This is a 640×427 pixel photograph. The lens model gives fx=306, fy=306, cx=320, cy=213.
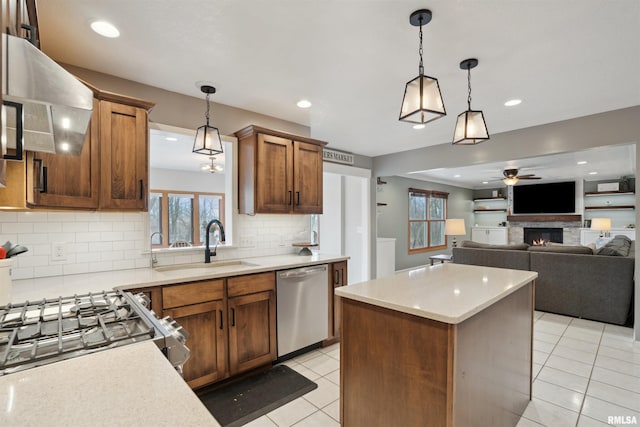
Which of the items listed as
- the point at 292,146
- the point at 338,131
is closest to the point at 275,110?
the point at 292,146

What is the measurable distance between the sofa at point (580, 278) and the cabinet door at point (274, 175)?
349 centimetres

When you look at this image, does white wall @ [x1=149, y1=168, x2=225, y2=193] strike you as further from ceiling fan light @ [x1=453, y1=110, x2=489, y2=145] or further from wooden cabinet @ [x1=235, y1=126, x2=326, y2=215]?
ceiling fan light @ [x1=453, y1=110, x2=489, y2=145]

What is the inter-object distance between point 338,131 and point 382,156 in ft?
5.55

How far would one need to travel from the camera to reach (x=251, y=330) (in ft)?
8.41

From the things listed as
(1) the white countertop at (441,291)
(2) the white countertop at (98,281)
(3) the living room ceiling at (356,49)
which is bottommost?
(2) the white countertop at (98,281)

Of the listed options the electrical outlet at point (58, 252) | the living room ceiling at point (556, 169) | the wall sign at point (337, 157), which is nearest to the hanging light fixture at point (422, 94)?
the electrical outlet at point (58, 252)

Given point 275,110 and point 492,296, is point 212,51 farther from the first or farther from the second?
point 492,296

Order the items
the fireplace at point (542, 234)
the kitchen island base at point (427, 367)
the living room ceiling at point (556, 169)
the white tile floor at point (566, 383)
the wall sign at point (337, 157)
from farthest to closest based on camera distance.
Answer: the fireplace at point (542, 234), the living room ceiling at point (556, 169), the wall sign at point (337, 157), the white tile floor at point (566, 383), the kitchen island base at point (427, 367)

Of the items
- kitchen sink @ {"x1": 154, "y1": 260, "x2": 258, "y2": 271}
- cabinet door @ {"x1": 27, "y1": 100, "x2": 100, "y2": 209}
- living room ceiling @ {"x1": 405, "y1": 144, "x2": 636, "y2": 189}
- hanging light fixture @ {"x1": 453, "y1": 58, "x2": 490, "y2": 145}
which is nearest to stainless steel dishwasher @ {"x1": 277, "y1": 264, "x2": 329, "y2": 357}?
kitchen sink @ {"x1": 154, "y1": 260, "x2": 258, "y2": 271}

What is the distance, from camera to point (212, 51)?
2.19 metres

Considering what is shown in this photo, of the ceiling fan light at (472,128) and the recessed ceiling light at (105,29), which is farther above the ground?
the recessed ceiling light at (105,29)

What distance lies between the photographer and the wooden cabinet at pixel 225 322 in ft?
7.28

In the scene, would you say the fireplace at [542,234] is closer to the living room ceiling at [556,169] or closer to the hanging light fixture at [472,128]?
the living room ceiling at [556,169]

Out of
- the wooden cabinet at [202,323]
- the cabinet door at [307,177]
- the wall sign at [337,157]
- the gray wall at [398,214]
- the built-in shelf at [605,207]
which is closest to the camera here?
the wooden cabinet at [202,323]
